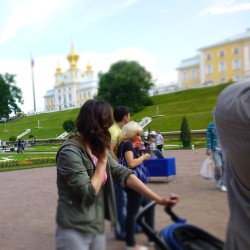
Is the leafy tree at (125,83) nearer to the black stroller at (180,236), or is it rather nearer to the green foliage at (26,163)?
the black stroller at (180,236)

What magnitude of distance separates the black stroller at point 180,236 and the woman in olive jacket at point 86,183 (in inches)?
15.1

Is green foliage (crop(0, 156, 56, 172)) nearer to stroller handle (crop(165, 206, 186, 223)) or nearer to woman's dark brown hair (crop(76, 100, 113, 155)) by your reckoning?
woman's dark brown hair (crop(76, 100, 113, 155))

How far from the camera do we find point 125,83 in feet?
6.88

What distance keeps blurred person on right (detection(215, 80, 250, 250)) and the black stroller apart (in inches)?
2.3

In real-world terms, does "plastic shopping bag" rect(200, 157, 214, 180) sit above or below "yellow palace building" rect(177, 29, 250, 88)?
below

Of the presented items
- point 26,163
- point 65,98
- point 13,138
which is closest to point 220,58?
point 13,138

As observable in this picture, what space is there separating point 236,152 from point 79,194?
0.76 meters

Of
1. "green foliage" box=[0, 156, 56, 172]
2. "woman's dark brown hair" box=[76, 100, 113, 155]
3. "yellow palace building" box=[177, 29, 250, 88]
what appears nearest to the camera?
"woman's dark brown hair" box=[76, 100, 113, 155]

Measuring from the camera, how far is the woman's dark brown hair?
5.43 ft

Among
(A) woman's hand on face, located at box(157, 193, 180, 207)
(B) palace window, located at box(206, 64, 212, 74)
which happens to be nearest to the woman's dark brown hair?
(A) woman's hand on face, located at box(157, 193, 180, 207)

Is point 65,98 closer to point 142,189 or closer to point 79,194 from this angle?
point 79,194

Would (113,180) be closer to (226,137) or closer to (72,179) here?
(72,179)

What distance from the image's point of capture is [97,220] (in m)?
1.69

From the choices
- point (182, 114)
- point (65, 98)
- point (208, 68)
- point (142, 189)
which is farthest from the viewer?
point (208, 68)
